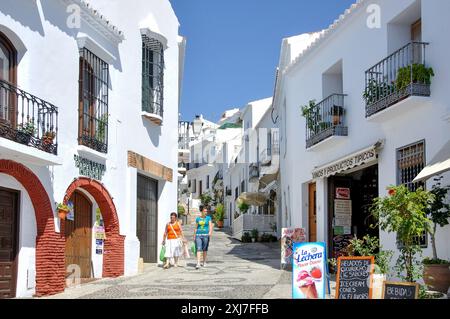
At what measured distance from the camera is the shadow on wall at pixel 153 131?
60.5 feet

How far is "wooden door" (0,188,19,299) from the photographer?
1182cm

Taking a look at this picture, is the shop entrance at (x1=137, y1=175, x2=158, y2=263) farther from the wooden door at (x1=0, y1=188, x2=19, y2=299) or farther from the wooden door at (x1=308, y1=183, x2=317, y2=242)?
the wooden door at (x1=0, y1=188, x2=19, y2=299)

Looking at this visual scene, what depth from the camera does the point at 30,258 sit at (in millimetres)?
12352

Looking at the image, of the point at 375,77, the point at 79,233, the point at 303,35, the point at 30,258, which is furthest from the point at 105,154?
the point at 303,35

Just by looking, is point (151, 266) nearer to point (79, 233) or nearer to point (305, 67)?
point (79, 233)

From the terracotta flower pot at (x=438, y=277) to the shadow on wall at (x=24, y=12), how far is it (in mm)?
8074

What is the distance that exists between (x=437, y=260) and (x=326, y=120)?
6.84 m

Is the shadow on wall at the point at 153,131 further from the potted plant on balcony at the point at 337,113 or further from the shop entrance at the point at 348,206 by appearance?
the potted plant on balcony at the point at 337,113

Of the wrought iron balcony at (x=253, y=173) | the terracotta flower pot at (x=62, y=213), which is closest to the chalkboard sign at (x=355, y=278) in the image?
the terracotta flower pot at (x=62, y=213)

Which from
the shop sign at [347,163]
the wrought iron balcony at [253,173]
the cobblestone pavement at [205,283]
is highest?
the wrought iron balcony at [253,173]

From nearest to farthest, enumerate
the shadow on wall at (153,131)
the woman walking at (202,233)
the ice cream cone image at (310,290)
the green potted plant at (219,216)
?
the ice cream cone image at (310,290) < the woman walking at (202,233) < the shadow on wall at (153,131) < the green potted plant at (219,216)

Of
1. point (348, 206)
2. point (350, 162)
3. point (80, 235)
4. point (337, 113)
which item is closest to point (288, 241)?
point (348, 206)

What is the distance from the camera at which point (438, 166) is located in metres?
10.5

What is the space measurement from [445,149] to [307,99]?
879 cm
